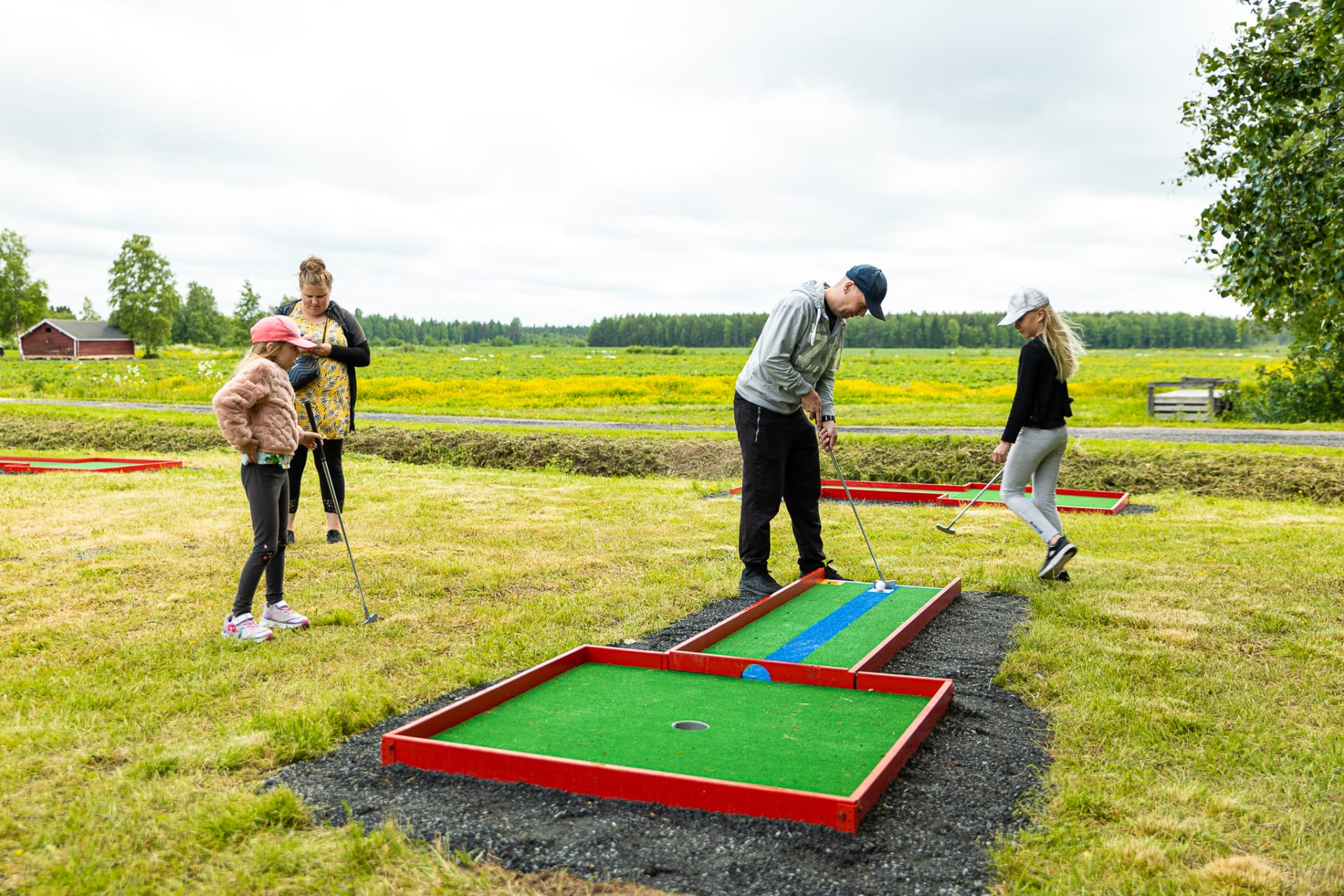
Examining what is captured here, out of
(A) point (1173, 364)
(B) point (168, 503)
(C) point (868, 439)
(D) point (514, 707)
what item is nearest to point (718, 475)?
(C) point (868, 439)

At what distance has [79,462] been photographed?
13.2 metres

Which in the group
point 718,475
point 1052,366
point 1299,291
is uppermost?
point 1299,291

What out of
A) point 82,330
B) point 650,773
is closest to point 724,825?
point 650,773

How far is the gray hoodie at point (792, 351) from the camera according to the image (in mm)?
5617

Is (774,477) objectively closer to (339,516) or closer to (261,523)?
(339,516)

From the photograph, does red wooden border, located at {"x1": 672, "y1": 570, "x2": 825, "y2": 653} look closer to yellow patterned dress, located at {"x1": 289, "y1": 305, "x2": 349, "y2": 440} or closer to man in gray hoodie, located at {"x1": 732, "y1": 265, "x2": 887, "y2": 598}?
man in gray hoodie, located at {"x1": 732, "y1": 265, "x2": 887, "y2": 598}

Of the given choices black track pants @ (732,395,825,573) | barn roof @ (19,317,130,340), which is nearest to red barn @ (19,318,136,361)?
barn roof @ (19,317,130,340)

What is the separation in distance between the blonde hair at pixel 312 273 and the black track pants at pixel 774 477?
2.96 m

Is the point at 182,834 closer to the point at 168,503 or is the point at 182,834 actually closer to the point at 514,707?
the point at 514,707

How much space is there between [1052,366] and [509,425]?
14.2 meters

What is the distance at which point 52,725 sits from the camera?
11.9 ft

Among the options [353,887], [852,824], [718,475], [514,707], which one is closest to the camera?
[353,887]

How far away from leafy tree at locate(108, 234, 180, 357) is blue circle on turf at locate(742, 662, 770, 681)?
74.8 metres

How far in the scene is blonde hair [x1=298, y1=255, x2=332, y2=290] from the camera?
6.53 metres
